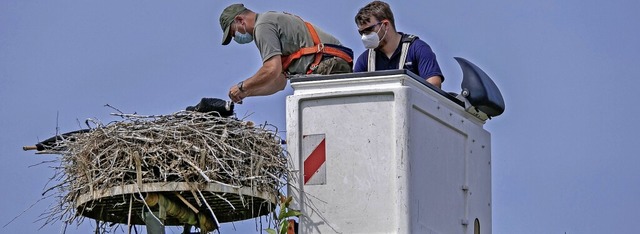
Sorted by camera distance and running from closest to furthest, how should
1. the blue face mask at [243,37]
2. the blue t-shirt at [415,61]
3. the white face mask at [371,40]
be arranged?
the blue t-shirt at [415,61], the white face mask at [371,40], the blue face mask at [243,37]

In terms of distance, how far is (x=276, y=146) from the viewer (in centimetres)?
969

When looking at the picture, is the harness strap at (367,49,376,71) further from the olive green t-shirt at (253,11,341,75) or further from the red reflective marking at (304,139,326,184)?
the red reflective marking at (304,139,326,184)

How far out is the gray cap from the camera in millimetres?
11734

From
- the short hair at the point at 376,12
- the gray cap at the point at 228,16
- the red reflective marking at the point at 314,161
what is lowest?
the red reflective marking at the point at 314,161

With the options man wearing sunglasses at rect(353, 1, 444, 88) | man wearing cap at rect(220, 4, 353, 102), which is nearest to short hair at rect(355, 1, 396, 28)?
man wearing sunglasses at rect(353, 1, 444, 88)

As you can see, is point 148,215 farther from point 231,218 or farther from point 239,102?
point 239,102

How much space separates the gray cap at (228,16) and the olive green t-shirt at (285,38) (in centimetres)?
41

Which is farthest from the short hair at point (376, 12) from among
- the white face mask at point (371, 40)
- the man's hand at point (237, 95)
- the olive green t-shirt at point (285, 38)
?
the man's hand at point (237, 95)

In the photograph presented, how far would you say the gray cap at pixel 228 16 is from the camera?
11734 millimetres

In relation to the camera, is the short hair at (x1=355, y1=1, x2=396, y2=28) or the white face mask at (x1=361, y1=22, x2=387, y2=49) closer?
the white face mask at (x1=361, y1=22, x2=387, y2=49)

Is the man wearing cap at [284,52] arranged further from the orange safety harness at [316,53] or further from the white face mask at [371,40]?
the white face mask at [371,40]

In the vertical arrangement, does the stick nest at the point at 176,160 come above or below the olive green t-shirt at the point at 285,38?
below

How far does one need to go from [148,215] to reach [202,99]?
1.35 m

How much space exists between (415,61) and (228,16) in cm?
206
